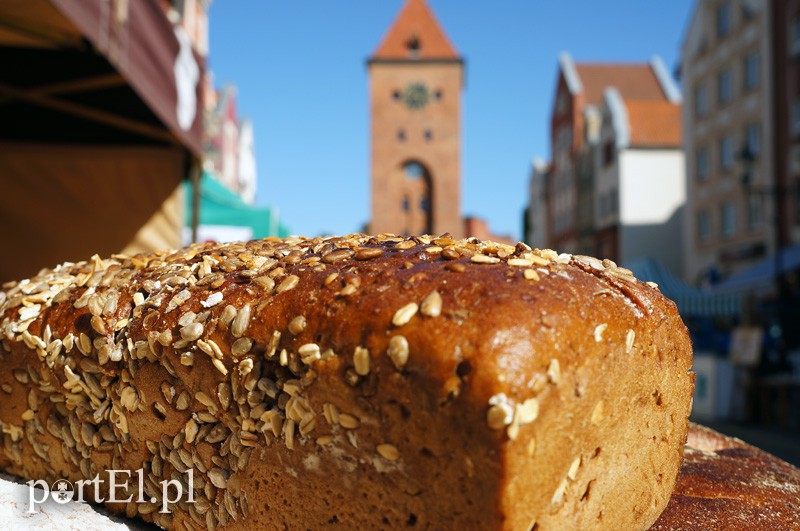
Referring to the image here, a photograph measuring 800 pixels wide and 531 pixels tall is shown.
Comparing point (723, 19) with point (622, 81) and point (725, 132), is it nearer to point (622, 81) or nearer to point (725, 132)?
point (725, 132)

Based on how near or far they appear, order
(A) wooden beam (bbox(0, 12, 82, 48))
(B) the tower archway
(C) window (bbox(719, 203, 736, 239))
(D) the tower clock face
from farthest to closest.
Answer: (B) the tower archway, (D) the tower clock face, (C) window (bbox(719, 203, 736, 239)), (A) wooden beam (bbox(0, 12, 82, 48))

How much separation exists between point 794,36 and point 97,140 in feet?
55.6

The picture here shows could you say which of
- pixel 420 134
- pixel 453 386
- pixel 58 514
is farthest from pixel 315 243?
pixel 420 134

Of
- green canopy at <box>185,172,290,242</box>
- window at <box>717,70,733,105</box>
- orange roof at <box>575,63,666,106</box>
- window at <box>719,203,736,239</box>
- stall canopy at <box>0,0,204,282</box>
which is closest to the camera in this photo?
stall canopy at <box>0,0,204,282</box>

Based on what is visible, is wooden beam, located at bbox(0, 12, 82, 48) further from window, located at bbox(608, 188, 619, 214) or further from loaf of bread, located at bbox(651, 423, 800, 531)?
window, located at bbox(608, 188, 619, 214)

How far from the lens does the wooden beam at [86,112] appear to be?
13.0 ft

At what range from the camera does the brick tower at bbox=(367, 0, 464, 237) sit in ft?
145

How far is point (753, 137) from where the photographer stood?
18.5m

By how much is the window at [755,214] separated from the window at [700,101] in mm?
3941

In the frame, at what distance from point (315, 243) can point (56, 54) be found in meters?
3.23

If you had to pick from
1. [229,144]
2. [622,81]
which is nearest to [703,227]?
[622,81]

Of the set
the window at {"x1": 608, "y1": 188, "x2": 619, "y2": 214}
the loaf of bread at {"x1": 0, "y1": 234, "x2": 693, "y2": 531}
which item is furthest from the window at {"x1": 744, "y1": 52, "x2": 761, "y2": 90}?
the loaf of bread at {"x1": 0, "y1": 234, "x2": 693, "y2": 531}

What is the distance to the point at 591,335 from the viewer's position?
3.50 ft

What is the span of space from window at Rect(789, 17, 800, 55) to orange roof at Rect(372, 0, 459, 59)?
3046 centimetres
